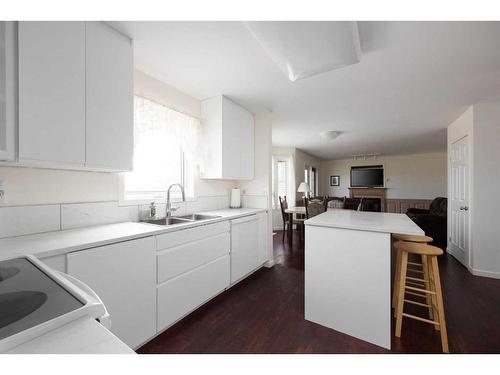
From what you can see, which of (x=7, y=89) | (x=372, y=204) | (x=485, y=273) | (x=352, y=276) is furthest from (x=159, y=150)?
(x=372, y=204)

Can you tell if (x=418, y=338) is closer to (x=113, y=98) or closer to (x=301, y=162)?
(x=113, y=98)

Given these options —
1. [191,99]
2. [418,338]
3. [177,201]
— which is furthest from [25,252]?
[418,338]

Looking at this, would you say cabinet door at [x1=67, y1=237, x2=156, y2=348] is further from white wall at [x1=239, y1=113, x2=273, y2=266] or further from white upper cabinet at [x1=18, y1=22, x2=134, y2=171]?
white wall at [x1=239, y1=113, x2=273, y2=266]

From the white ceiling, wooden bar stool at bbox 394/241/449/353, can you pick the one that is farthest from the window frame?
wooden bar stool at bbox 394/241/449/353

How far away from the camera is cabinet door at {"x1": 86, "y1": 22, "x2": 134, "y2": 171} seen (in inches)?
55.0

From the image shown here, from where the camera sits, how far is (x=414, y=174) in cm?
714

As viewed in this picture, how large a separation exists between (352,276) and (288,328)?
683 millimetres

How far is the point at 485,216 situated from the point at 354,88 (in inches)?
97.5

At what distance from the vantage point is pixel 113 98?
153cm

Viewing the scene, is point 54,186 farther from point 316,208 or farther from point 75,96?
point 316,208

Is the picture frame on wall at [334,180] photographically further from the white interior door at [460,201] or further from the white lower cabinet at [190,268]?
the white lower cabinet at [190,268]

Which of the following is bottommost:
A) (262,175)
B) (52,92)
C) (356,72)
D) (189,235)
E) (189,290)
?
(189,290)
